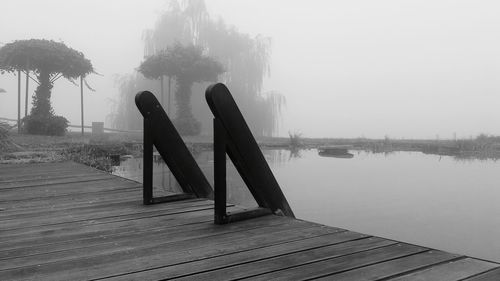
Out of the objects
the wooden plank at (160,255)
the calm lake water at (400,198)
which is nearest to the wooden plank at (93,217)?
the wooden plank at (160,255)

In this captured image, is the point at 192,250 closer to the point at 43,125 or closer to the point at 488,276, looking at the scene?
the point at 488,276

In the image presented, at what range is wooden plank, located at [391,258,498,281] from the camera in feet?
4.61

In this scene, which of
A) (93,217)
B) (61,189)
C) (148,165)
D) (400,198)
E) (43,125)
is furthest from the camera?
(43,125)

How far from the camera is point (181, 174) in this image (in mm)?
3102

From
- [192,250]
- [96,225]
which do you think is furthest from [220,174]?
[96,225]

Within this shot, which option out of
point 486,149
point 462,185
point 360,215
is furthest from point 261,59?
point 360,215

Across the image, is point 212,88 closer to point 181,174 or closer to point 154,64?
point 181,174

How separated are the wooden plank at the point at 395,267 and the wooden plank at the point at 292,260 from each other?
169 mm

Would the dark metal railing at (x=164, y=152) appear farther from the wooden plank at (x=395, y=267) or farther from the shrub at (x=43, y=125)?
the shrub at (x=43, y=125)

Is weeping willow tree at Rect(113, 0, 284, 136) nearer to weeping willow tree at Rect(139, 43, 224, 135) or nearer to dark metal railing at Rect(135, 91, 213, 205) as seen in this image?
weeping willow tree at Rect(139, 43, 224, 135)

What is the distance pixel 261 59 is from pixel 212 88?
23749 millimetres

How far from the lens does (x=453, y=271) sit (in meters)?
1.47

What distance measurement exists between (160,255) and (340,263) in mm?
725

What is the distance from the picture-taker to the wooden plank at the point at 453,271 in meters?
1.41
